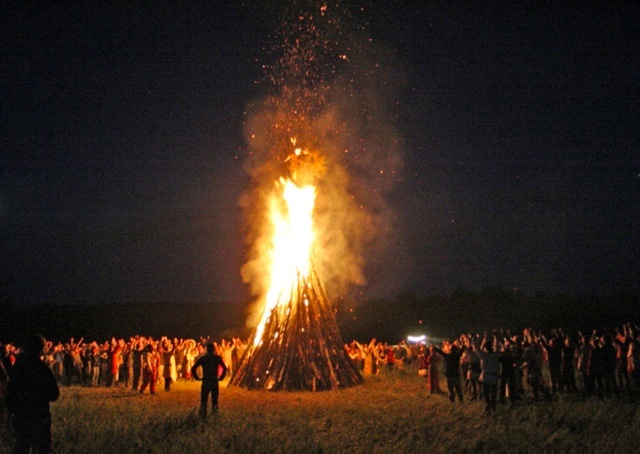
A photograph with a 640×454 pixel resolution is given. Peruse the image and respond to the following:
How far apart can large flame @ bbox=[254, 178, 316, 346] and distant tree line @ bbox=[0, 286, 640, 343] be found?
30098mm

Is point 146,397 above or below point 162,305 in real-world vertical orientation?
below

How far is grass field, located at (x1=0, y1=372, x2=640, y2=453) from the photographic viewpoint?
30.6 feet

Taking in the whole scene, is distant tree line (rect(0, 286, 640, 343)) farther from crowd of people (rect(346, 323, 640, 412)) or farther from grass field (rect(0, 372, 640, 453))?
grass field (rect(0, 372, 640, 453))

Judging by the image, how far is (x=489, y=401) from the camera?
12938 millimetres

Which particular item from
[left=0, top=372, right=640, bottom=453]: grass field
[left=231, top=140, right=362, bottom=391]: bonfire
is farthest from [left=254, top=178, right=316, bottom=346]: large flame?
[left=0, top=372, right=640, bottom=453]: grass field

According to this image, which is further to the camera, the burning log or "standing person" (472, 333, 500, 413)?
the burning log

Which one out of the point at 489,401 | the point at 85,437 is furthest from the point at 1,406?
the point at 489,401

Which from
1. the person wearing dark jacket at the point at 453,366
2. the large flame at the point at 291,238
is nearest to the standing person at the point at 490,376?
the person wearing dark jacket at the point at 453,366

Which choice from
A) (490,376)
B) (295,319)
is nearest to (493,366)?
(490,376)

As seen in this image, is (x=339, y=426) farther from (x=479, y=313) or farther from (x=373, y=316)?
(x=373, y=316)

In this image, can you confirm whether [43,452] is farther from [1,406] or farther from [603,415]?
[603,415]

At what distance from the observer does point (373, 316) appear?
206 feet

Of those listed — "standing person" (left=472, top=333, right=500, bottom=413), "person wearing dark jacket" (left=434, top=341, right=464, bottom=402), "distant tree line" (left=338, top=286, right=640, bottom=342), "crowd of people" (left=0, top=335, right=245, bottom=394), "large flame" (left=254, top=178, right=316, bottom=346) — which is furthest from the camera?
"distant tree line" (left=338, top=286, right=640, bottom=342)

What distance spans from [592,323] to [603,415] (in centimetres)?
3263
